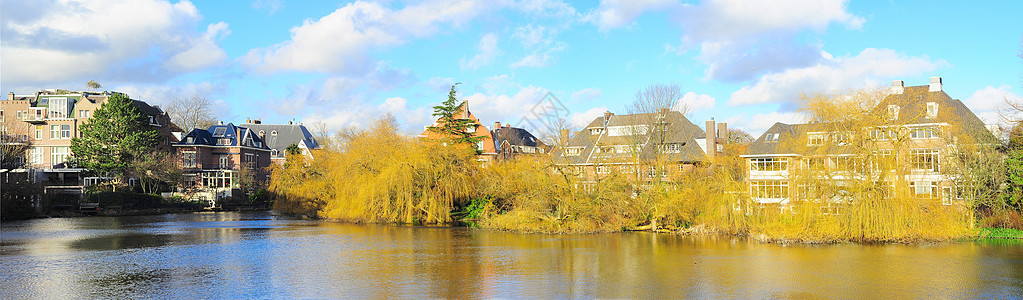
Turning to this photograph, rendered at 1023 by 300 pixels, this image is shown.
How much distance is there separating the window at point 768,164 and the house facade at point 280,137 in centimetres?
6443

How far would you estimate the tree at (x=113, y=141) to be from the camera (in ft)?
227

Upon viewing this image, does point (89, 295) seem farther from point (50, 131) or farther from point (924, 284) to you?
point (50, 131)

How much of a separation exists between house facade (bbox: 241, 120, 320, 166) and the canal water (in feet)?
182

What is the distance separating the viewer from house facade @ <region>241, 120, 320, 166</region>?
95688 mm

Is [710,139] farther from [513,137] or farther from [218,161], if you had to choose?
[218,161]

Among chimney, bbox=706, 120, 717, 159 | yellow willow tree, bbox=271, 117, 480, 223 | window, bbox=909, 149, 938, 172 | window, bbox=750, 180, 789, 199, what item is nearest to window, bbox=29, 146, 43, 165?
yellow willow tree, bbox=271, 117, 480, 223

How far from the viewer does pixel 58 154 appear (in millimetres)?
76688

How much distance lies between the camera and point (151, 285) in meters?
22.6

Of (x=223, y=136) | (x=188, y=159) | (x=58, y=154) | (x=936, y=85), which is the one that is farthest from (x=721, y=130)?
(x=58, y=154)

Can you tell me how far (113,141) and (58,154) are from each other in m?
11.4

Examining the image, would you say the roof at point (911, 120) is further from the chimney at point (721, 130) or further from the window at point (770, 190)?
the chimney at point (721, 130)

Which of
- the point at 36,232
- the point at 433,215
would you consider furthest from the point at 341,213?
the point at 36,232

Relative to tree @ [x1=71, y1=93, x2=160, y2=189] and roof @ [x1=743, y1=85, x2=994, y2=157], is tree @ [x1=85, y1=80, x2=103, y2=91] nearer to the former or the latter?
tree @ [x1=71, y1=93, x2=160, y2=189]

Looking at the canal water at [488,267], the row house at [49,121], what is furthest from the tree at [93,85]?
the canal water at [488,267]
